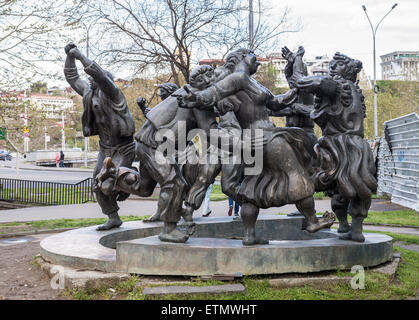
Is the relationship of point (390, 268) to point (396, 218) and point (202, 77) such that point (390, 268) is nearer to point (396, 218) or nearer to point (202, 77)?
point (202, 77)

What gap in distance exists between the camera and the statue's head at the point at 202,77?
5.46 m

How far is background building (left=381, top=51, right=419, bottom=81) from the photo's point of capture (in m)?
92.5

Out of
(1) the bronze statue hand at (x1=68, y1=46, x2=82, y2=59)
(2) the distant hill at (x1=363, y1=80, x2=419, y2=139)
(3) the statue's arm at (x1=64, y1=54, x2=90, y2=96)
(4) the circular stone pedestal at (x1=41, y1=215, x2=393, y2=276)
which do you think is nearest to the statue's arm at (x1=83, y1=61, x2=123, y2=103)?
(1) the bronze statue hand at (x1=68, y1=46, x2=82, y2=59)

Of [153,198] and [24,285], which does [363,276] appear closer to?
[24,285]

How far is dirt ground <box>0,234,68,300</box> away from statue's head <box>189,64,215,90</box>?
269 centimetres

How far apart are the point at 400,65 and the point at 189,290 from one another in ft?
387

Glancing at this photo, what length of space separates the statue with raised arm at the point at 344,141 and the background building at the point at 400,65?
8897 centimetres

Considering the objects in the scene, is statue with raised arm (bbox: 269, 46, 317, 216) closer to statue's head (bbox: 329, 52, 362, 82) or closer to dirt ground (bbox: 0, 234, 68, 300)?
statue's head (bbox: 329, 52, 362, 82)

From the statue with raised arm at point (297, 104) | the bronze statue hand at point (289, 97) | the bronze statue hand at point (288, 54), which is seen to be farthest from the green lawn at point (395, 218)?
the bronze statue hand at point (289, 97)

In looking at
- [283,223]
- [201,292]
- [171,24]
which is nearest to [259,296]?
[201,292]

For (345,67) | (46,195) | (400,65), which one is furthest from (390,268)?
(400,65)

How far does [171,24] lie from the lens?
18203mm

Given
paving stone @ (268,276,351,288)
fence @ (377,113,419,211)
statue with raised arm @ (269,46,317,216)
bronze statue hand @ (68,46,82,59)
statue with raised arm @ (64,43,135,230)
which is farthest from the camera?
fence @ (377,113,419,211)

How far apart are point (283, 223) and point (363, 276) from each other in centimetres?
260
